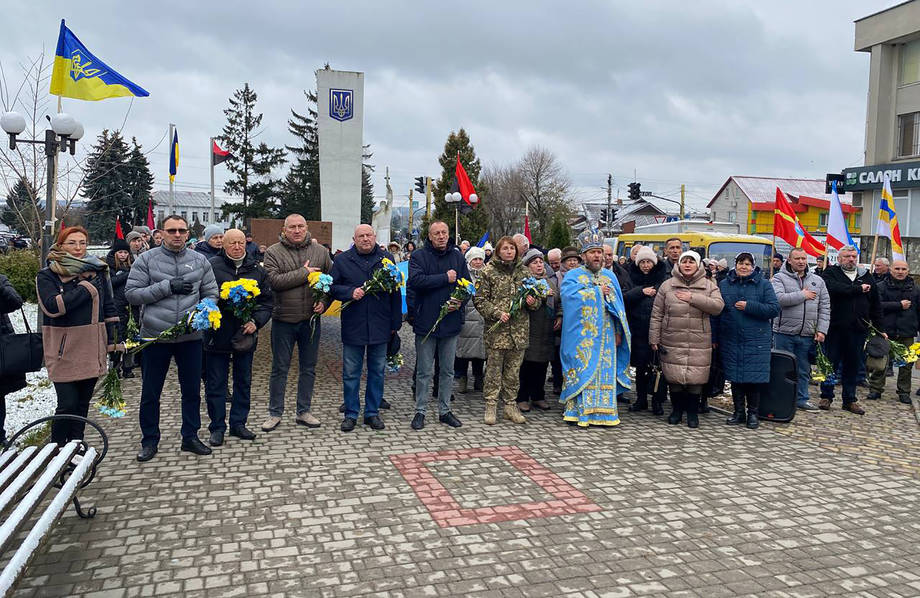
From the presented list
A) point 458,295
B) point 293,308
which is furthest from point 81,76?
point 458,295

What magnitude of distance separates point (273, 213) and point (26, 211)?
1321 inches

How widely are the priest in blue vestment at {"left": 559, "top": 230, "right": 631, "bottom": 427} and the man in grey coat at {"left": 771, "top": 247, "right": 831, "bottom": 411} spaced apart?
2.17 metres

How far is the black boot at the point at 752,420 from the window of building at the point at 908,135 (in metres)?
26.1

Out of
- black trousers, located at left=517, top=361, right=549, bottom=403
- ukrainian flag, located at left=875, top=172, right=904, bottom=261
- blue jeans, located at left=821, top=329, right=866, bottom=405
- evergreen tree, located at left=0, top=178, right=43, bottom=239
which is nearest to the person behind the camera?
black trousers, located at left=517, top=361, right=549, bottom=403

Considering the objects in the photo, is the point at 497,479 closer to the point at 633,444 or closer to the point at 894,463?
the point at 633,444

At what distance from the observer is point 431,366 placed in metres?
7.02

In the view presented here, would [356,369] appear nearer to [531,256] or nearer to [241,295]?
[241,295]

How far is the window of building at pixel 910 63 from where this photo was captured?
2764 cm

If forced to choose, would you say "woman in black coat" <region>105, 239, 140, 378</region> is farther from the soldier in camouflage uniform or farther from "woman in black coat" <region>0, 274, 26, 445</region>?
the soldier in camouflage uniform

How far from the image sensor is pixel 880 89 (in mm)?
28328

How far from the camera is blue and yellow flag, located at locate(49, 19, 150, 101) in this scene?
9.94 metres

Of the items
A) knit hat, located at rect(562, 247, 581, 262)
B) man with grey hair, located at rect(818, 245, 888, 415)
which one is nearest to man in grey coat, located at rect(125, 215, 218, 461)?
knit hat, located at rect(562, 247, 581, 262)

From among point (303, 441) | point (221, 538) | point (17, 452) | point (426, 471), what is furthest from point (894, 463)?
point (17, 452)

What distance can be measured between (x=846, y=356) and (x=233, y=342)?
7095 mm
